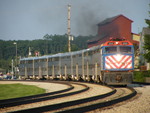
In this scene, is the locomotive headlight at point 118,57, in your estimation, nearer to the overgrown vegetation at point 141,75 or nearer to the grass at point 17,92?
the grass at point 17,92

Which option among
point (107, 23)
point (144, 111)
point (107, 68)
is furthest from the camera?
point (107, 23)

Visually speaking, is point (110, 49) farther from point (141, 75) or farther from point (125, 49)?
point (141, 75)

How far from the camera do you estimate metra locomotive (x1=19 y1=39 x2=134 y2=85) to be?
2006 centimetres

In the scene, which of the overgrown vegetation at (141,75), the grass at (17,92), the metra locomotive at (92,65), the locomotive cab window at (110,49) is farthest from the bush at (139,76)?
the grass at (17,92)

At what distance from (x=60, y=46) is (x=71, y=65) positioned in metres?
153

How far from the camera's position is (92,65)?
25734mm

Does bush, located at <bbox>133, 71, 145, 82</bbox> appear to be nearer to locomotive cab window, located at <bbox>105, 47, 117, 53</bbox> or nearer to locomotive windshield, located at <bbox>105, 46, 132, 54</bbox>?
locomotive windshield, located at <bbox>105, 46, 132, 54</bbox>

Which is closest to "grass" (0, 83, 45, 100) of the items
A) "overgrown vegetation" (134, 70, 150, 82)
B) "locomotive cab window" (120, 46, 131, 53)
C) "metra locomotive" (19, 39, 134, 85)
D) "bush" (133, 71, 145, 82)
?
"metra locomotive" (19, 39, 134, 85)

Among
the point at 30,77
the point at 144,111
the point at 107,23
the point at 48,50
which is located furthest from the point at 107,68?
the point at 48,50

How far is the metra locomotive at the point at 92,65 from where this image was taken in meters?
20.1

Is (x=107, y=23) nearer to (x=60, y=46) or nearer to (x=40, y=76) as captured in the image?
(x=40, y=76)

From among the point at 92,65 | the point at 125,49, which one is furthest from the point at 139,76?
the point at 125,49

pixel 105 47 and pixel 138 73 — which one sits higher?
pixel 105 47

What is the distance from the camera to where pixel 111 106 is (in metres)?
10.5
